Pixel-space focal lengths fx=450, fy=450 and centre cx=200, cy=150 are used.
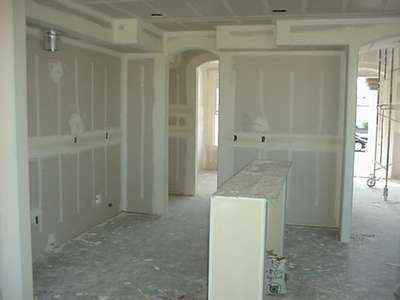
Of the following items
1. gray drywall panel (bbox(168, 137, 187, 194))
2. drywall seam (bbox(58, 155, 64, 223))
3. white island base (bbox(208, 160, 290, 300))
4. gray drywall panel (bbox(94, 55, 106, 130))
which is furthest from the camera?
gray drywall panel (bbox(168, 137, 187, 194))

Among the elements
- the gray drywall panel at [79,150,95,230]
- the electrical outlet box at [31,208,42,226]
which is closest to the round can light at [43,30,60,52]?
Result: the gray drywall panel at [79,150,95,230]

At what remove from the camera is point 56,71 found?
15.2ft

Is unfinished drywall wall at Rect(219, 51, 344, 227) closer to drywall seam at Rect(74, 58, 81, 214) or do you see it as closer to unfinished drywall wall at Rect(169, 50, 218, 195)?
unfinished drywall wall at Rect(169, 50, 218, 195)

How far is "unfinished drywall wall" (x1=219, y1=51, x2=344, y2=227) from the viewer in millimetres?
5770

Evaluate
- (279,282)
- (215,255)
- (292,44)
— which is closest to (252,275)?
(215,255)

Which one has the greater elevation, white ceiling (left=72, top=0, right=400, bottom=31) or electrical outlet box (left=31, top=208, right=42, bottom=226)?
white ceiling (left=72, top=0, right=400, bottom=31)

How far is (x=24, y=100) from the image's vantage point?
3098 millimetres

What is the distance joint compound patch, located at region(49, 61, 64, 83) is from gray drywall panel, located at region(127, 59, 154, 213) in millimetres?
1613

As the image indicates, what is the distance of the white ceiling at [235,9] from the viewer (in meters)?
4.34

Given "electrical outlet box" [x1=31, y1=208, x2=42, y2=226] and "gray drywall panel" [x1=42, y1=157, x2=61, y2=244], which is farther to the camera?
"gray drywall panel" [x1=42, y1=157, x2=61, y2=244]

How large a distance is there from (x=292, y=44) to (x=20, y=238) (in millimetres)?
3604

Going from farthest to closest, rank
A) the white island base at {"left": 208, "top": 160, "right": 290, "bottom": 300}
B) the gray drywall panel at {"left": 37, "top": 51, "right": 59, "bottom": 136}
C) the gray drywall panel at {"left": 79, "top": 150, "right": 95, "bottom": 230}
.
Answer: the gray drywall panel at {"left": 79, "top": 150, "right": 95, "bottom": 230}
the gray drywall panel at {"left": 37, "top": 51, "right": 59, "bottom": 136}
the white island base at {"left": 208, "top": 160, "right": 290, "bottom": 300}

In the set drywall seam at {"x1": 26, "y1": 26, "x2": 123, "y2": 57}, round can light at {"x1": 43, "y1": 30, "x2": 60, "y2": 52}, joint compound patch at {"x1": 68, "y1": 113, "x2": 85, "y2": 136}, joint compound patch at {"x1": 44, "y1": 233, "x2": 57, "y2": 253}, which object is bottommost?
joint compound patch at {"x1": 44, "y1": 233, "x2": 57, "y2": 253}

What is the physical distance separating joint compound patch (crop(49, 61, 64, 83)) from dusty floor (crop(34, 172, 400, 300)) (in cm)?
177
